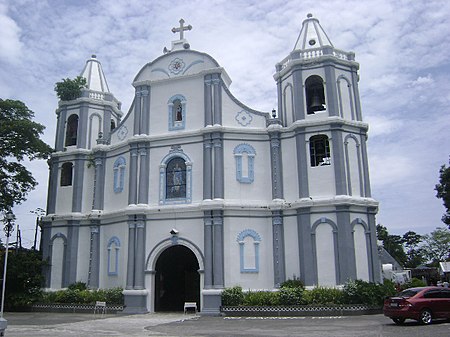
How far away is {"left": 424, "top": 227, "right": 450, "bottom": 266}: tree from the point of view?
62.9 m

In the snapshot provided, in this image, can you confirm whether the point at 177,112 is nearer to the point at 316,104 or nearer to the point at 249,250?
the point at 316,104

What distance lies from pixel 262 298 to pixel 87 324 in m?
7.42

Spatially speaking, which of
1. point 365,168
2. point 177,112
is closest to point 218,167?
point 177,112

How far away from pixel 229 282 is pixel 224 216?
3088 millimetres

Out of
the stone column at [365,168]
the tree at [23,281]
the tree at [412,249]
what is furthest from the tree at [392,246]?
the tree at [23,281]

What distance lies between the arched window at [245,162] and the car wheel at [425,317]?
10236mm

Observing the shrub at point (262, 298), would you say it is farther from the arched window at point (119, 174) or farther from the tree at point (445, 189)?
the tree at point (445, 189)

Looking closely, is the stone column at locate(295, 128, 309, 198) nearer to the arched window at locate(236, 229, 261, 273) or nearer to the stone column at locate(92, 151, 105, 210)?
the arched window at locate(236, 229, 261, 273)

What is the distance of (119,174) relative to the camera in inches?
1025

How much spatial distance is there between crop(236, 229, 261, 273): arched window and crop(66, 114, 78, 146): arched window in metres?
12.5

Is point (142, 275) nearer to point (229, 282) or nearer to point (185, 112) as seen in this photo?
point (229, 282)

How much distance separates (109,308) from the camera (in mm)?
23219

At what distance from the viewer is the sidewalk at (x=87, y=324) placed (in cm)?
1543

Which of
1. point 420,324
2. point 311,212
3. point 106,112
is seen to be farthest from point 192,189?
point 420,324
